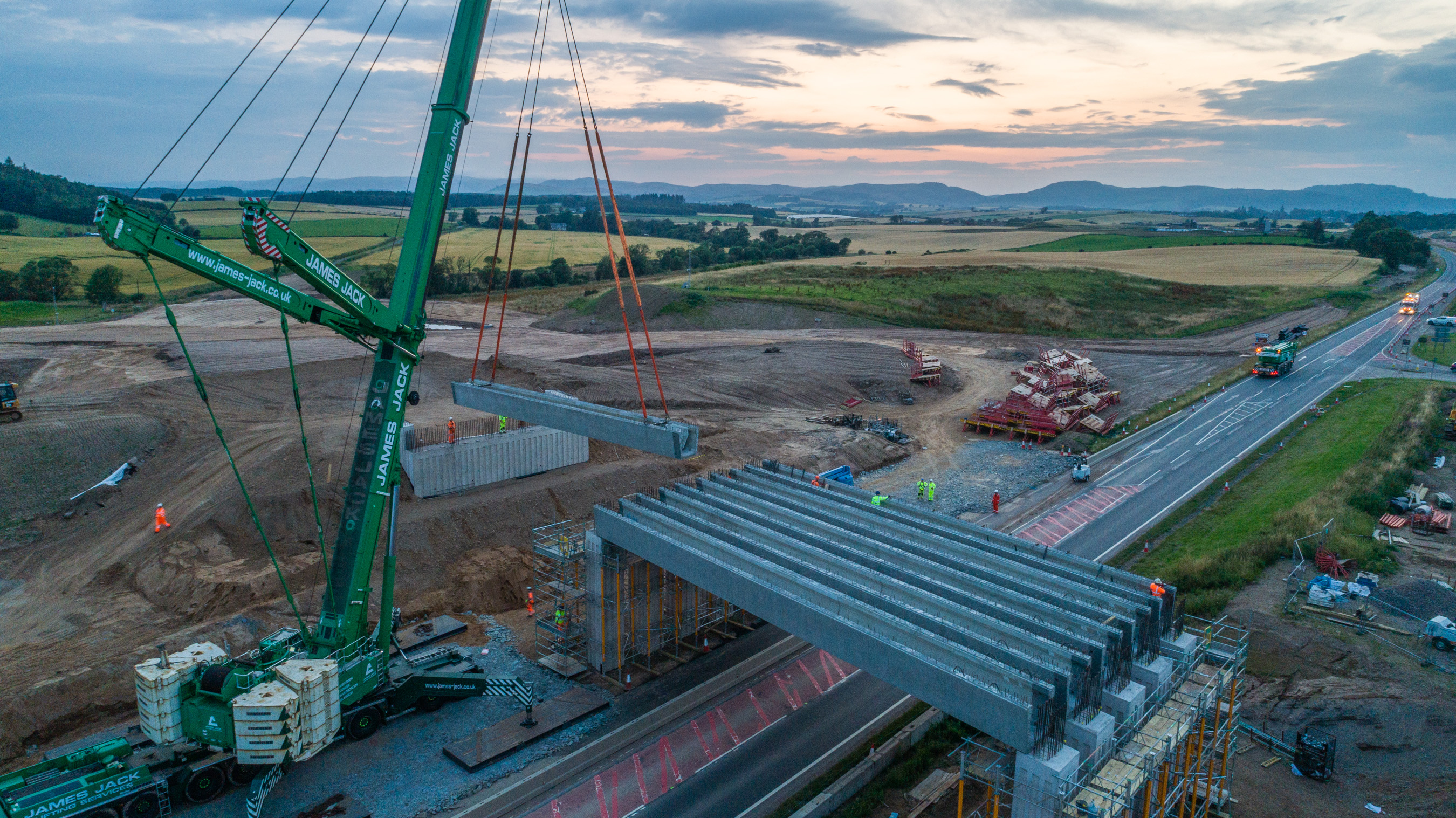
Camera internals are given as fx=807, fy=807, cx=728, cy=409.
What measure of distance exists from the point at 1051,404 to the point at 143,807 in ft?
153

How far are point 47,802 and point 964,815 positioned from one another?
18055 millimetres

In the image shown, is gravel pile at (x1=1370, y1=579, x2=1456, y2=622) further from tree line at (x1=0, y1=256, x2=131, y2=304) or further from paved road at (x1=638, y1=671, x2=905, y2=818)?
tree line at (x1=0, y1=256, x2=131, y2=304)

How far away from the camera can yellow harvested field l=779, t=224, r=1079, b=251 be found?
500ft

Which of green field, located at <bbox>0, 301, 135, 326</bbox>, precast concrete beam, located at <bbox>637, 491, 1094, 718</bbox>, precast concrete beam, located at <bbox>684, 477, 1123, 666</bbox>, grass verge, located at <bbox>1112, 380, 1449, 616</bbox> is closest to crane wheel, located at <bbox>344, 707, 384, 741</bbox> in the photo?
precast concrete beam, located at <bbox>637, 491, 1094, 718</bbox>

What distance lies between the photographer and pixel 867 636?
47.6 feet

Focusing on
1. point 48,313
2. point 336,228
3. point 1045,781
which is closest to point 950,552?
point 1045,781

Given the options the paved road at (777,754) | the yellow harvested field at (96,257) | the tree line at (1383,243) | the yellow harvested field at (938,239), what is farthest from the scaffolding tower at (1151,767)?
the tree line at (1383,243)

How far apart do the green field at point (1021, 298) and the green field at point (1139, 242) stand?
1438 inches

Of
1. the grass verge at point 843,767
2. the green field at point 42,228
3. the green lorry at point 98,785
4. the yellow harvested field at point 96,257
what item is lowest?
the grass verge at point 843,767

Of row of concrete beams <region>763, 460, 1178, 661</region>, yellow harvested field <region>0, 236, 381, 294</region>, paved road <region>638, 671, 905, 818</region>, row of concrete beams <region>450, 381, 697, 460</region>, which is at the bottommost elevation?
paved road <region>638, 671, 905, 818</region>

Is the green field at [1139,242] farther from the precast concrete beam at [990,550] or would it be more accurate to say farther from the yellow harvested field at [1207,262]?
the precast concrete beam at [990,550]

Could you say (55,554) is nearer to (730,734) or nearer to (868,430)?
(730,734)

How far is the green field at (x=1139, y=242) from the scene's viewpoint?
138625 millimetres

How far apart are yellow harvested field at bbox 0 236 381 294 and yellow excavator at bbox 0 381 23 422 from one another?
3700 centimetres
